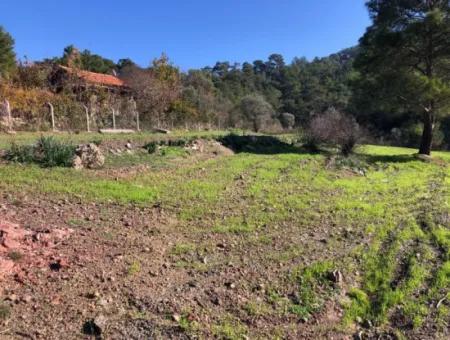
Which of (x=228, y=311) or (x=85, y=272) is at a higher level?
(x=85, y=272)

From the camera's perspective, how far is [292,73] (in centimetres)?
5612

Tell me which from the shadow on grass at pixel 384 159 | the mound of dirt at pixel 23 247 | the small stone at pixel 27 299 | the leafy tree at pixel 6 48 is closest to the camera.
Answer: the small stone at pixel 27 299

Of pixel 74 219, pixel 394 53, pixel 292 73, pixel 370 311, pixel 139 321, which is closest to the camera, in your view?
pixel 139 321

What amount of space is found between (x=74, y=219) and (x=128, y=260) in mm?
1142

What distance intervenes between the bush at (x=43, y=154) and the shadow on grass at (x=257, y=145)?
18.9 feet

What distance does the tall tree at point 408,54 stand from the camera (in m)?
13.3

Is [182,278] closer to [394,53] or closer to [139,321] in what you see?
[139,321]

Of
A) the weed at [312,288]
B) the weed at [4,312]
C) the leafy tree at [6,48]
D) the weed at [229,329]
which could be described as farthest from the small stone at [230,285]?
the leafy tree at [6,48]

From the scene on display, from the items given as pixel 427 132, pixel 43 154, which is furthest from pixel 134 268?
pixel 427 132

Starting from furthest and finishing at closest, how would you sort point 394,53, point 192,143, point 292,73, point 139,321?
point 292,73, point 394,53, point 192,143, point 139,321

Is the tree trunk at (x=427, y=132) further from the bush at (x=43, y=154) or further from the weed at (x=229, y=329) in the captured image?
the weed at (x=229, y=329)

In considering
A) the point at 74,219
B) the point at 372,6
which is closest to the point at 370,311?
the point at 74,219

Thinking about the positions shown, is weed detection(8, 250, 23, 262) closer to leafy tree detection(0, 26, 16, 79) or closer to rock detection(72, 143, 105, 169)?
rock detection(72, 143, 105, 169)

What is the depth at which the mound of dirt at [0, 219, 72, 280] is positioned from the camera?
336 cm
